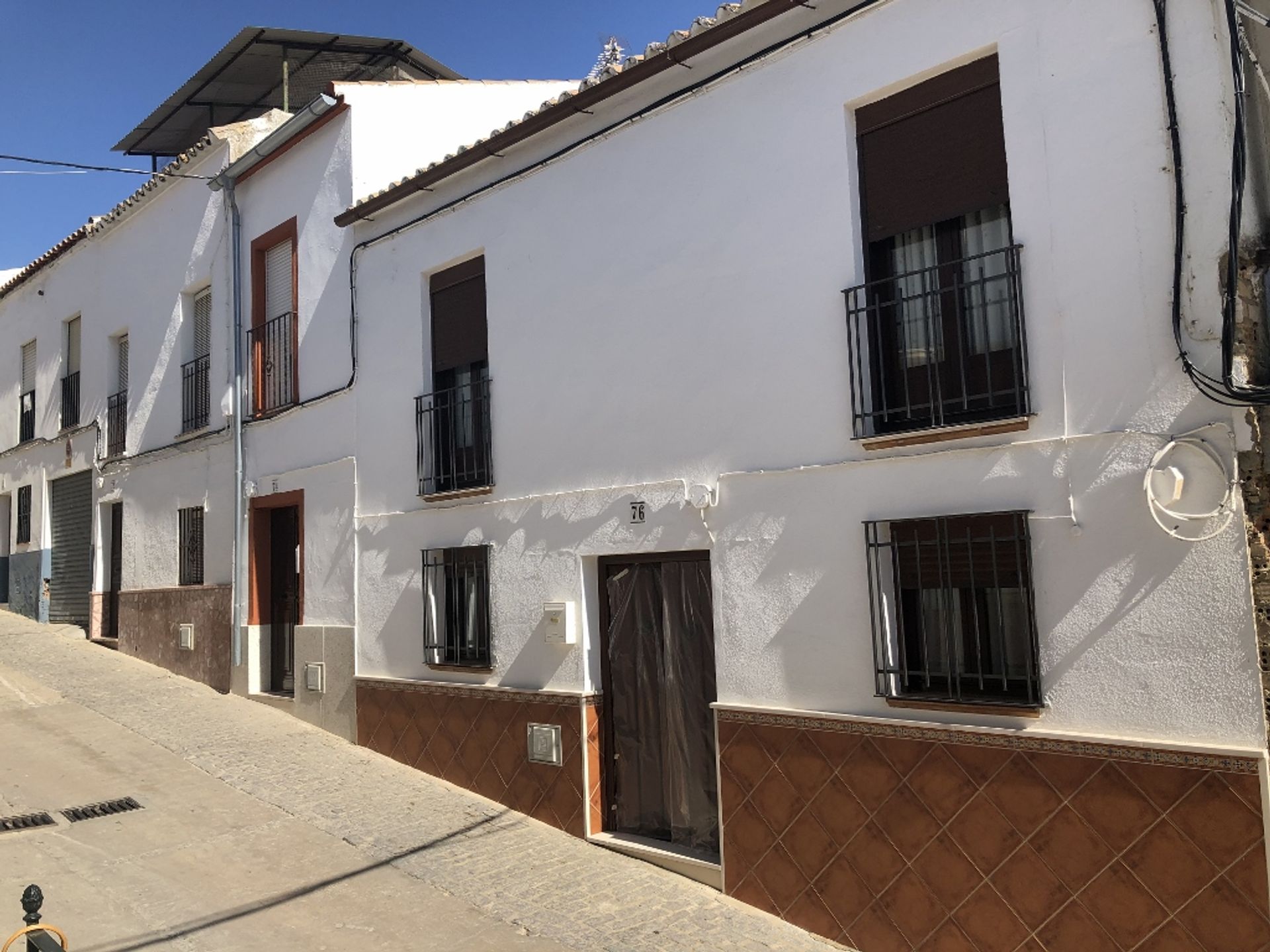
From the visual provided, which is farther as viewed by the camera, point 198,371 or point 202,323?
point 202,323

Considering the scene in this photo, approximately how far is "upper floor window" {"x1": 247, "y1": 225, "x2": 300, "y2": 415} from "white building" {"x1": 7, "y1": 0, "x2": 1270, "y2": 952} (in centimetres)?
80

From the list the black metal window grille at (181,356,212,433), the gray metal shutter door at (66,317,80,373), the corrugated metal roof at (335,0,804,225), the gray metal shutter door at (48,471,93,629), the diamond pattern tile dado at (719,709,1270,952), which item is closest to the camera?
the diamond pattern tile dado at (719,709,1270,952)

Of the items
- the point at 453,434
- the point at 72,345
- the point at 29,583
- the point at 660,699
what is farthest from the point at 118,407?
the point at 660,699

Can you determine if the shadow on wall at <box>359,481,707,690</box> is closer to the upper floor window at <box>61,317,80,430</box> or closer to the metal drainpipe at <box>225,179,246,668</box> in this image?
the metal drainpipe at <box>225,179,246,668</box>

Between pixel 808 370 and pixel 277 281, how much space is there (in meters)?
7.36

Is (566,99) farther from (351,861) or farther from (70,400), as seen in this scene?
(70,400)

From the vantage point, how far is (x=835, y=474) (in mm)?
5965

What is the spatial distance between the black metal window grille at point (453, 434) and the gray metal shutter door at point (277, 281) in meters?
3.04

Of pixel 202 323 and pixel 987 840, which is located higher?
pixel 202 323

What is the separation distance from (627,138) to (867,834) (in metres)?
4.79

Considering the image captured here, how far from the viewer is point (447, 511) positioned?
8.72 metres

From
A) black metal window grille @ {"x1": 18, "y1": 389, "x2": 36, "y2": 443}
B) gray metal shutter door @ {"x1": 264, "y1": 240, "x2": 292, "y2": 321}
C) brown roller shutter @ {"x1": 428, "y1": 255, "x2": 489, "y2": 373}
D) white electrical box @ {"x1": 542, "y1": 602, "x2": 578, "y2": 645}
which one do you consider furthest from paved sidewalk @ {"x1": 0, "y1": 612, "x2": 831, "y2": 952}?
black metal window grille @ {"x1": 18, "y1": 389, "x2": 36, "y2": 443}

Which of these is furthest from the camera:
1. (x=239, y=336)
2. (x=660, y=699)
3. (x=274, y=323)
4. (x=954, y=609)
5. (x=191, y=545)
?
(x=191, y=545)

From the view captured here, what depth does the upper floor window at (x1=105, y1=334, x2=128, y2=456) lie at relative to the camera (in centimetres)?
1429
